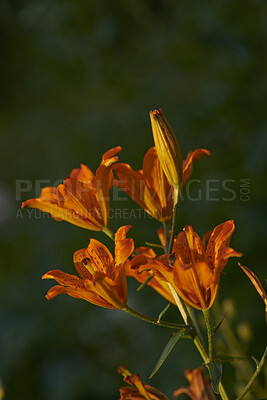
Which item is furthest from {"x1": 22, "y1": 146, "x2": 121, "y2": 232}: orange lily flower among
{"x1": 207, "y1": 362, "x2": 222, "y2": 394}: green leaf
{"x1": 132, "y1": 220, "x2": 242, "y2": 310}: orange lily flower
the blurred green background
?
the blurred green background

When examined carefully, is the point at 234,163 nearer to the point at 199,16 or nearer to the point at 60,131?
the point at 199,16

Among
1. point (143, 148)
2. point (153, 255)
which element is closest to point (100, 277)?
point (153, 255)

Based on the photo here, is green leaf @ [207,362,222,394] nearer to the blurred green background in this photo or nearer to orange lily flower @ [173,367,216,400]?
orange lily flower @ [173,367,216,400]

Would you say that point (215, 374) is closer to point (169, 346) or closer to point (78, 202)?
point (169, 346)

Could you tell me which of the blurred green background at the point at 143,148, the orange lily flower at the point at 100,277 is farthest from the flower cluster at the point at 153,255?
the blurred green background at the point at 143,148

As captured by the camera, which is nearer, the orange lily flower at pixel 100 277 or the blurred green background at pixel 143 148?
the orange lily flower at pixel 100 277

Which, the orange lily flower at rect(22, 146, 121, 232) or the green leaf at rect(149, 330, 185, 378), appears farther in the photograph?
the orange lily flower at rect(22, 146, 121, 232)

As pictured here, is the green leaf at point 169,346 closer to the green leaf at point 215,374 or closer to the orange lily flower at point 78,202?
the green leaf at point 215,374
